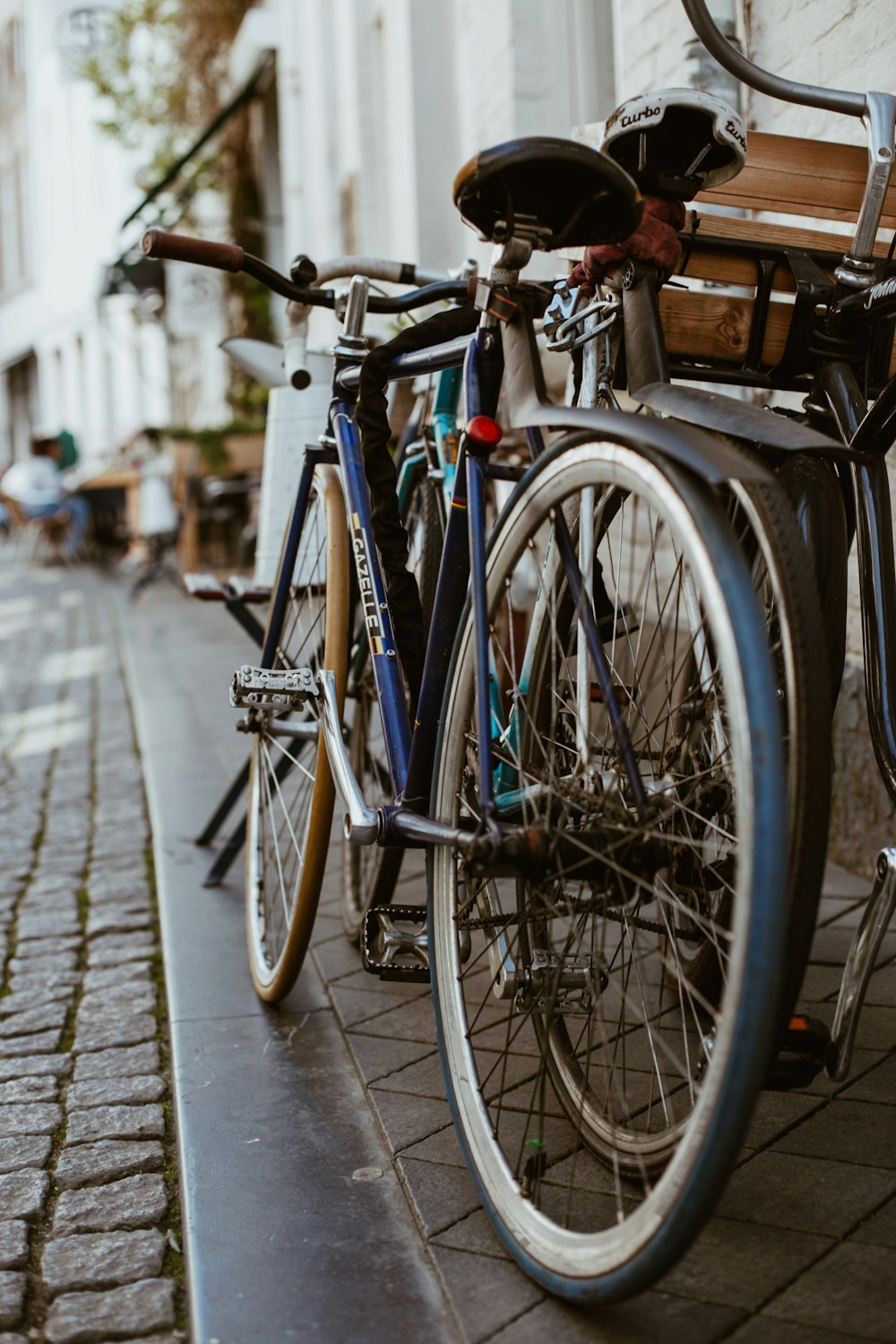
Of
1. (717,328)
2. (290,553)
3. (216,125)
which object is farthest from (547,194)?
(216,125)

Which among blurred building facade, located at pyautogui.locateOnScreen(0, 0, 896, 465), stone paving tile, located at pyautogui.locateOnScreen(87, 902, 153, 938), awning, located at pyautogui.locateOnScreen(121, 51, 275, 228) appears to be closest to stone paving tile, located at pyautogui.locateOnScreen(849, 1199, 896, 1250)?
stone paving tile, located at pyautogui.locateOnScreen(87, 902, 153, 938)

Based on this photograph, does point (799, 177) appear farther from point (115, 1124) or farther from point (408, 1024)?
point (115, 1124)

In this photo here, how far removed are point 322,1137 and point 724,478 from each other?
4.54 ft

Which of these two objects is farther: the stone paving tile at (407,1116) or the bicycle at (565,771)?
the stone paving tile at (407,1116)

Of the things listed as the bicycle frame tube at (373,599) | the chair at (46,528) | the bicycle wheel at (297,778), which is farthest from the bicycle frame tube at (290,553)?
the chair at (46,528)

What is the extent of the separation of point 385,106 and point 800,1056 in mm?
8182

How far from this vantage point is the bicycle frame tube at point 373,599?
2.43m

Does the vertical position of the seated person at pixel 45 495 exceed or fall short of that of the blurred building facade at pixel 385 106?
it falls short

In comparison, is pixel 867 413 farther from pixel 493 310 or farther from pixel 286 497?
pixel 286 497

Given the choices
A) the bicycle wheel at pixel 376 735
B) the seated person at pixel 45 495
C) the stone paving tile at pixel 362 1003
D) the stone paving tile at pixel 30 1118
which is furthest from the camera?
the seated person at pixel 45 495

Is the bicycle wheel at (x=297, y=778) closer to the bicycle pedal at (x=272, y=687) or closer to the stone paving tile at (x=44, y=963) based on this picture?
the bicycle pedal at (x=272, y=687)

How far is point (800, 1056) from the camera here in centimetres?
191

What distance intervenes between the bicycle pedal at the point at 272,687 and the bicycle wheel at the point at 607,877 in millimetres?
477

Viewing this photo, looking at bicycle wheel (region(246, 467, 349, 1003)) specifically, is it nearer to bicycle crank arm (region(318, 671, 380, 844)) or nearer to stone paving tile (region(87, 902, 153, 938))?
bicycle crank arm (region(318, 671, 380, 844))
